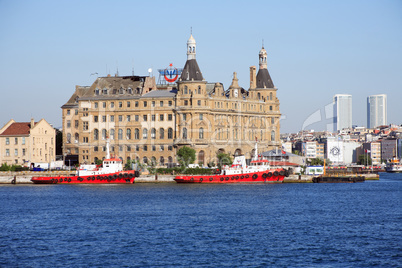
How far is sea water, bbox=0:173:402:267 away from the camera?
50.0m

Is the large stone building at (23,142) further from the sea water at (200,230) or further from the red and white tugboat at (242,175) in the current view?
the sea water at (200,230)

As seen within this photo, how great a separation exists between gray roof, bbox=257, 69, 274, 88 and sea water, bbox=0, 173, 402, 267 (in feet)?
237

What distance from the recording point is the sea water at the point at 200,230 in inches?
1970

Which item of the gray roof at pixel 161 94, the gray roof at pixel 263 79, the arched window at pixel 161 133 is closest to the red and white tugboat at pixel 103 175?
the arched window at pixel 161 133

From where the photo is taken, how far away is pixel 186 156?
14288cm

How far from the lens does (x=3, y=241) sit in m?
56.4

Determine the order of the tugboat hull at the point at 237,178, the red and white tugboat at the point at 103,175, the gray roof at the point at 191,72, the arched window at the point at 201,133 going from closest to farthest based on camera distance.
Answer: the red and white tugboat at the point at 103,175
the tugboat hull at the point at 237,178
the gray roof at the point at 191,72
the arched window at the point at 201,133

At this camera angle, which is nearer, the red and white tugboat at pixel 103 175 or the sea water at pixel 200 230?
the sea water at pixel 200 230

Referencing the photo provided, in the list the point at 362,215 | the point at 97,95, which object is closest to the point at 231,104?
the point at 97,95

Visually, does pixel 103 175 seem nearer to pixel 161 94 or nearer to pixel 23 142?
pixel 23 142

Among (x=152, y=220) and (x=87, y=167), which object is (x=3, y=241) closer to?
(x=152, y=220)

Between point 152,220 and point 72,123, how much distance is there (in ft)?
314

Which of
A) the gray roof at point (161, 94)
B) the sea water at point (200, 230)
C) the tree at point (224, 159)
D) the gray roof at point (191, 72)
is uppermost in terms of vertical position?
the gray roof at point (191, 72)

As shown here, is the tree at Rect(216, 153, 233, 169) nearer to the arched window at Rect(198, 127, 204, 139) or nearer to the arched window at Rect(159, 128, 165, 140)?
the arched window at Rect(198, 127, 204, 139)
